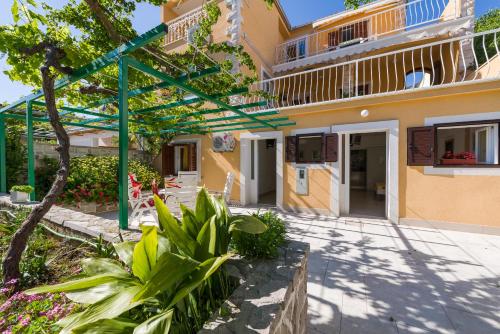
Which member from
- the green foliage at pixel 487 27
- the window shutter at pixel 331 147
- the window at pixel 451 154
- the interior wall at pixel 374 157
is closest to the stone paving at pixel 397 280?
the window at pixel 451 154

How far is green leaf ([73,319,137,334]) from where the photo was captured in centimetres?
80

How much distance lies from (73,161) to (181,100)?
441cm

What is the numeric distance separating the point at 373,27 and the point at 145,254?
12.1 meters

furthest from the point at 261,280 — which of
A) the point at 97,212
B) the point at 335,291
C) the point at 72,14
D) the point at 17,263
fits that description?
the point at 97,212

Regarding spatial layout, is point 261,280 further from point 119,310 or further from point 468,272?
point 468,272

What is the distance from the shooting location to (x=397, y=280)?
2668 mm

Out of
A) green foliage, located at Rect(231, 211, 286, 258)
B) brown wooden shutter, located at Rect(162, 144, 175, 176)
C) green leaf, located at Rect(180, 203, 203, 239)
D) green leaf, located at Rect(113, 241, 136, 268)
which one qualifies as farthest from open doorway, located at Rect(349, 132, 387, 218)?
green leaf, located at Rect(113, 241, 136, 268)

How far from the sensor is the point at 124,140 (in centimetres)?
216

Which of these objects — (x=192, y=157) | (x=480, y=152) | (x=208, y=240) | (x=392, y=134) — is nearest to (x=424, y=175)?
(x=392, y=134)

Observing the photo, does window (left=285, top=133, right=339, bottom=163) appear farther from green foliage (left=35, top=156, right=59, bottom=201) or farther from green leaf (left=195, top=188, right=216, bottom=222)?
green foliage (left=35, top=156, right=59, bottom=201)

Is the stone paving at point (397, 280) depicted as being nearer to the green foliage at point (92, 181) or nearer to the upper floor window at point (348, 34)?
the green foliage at point (92, 181)

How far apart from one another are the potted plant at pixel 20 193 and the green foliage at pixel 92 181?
1.44 m

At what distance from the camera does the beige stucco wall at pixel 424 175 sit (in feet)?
13.9

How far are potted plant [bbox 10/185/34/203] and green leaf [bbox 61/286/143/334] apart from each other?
14.3 feet
